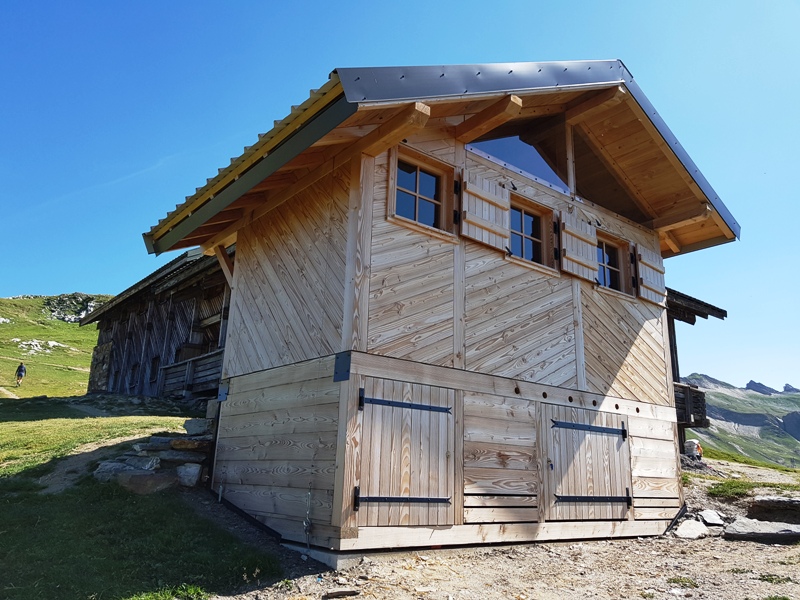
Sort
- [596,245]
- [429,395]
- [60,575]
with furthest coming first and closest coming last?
[596,245] → [429,395] → [60,575]

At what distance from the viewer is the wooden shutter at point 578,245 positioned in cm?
972

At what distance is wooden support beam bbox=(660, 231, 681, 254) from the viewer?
40.0 ft

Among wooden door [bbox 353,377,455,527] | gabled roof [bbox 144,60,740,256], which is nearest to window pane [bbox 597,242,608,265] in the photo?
gabled roof [bbox 144,60,740,256]

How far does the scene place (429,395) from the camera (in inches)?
289

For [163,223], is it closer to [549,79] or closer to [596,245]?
[549,79]

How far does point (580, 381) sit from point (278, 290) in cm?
449

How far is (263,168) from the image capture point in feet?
24.4

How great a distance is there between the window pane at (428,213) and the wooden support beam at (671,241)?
227 inches

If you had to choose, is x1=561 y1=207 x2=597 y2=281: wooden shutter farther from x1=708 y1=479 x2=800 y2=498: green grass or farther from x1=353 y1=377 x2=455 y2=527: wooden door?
x1=708 y1=479 x2=800 y2=498: green grass

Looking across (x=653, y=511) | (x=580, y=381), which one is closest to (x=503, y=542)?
(x=580, y=381)

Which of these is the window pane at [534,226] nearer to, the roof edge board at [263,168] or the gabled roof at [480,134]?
the gabled roof at [480,134]

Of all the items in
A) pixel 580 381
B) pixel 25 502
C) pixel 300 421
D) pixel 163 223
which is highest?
pixel 163 223

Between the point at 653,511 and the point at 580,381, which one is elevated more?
the point at 580,381

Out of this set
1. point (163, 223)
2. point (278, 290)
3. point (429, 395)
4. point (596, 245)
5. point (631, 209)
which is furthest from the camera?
point (631, 209)
